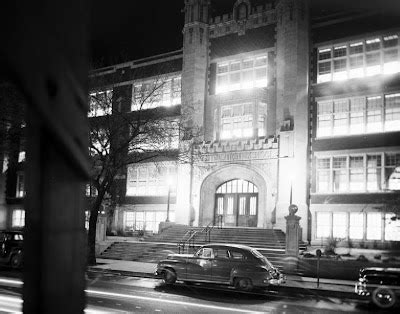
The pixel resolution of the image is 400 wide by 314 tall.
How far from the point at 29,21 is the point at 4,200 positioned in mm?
44278

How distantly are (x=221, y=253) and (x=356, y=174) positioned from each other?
14704mm

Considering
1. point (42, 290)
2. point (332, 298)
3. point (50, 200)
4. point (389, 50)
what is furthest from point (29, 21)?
point (389, 50)

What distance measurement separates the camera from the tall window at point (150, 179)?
3375cm

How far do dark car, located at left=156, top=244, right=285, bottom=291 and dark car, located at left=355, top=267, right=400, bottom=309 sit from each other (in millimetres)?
2914

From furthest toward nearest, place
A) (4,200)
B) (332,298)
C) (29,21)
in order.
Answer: (4,200), (332,298), (29,21)

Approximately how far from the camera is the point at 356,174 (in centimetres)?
2741

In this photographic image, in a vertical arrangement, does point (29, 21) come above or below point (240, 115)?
below

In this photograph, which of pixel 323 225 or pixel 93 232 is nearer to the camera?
pixel 93 232

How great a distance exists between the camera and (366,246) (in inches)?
1018

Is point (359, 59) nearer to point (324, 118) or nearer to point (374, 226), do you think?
point (324, 118)

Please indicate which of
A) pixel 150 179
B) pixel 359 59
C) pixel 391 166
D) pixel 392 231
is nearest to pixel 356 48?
pixel 359 59

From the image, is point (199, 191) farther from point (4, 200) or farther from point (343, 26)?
point (4, 200)

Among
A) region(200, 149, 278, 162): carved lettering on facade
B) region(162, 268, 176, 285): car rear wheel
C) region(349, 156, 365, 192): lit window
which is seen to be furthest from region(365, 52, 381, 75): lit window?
region(162, 268, 176, 285): car rear wheel

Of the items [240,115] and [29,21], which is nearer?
[29,21]
